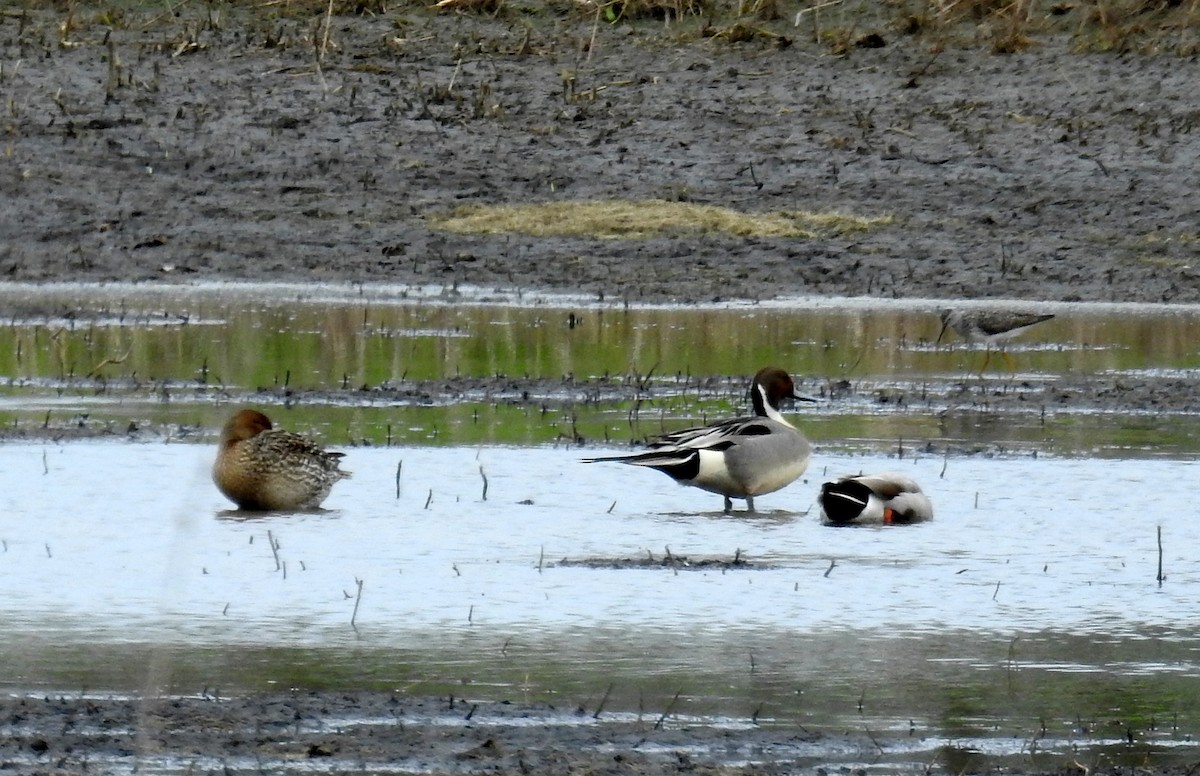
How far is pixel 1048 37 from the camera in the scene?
64.7ft

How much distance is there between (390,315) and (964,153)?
16.7 ft

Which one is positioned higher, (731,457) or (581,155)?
(581,155)

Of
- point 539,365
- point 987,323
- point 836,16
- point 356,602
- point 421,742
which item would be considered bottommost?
point 539,365

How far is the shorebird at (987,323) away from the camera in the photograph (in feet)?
43.4

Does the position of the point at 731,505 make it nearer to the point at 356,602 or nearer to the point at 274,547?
the point at 274,547

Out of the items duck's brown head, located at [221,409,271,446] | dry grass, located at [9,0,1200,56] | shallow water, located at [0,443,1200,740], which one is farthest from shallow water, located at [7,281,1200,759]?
dry grass, located at [9,0,1200,56]

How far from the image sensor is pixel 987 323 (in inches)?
521

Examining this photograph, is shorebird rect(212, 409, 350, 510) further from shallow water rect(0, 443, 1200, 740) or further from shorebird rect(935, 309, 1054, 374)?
shorebird rect(935, 309, 1054, 374)

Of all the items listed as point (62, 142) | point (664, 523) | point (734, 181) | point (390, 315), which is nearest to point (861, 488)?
point (664, 523)

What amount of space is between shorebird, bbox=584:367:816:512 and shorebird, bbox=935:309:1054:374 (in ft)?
14.8

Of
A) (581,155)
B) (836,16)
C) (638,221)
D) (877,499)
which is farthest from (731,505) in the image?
(836,16)

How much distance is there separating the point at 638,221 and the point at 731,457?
8.02m

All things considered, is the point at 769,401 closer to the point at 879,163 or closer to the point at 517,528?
the point at 517,528

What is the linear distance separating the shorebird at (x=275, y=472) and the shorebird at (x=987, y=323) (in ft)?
17.9
